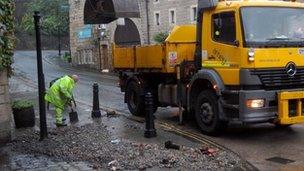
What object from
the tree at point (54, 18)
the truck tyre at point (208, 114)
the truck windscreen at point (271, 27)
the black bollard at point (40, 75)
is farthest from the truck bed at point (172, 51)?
the tree at point (54, 18)

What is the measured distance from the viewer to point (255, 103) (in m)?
10.8

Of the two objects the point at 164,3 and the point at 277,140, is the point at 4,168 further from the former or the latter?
the point at 164,3

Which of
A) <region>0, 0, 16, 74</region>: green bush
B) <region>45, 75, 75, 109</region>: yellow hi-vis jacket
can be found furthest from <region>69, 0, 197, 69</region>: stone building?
<region>0, 0, 16, 74</region>: green bush

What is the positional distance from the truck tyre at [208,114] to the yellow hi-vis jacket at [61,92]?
355 cm

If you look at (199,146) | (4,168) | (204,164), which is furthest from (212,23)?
(4,168)

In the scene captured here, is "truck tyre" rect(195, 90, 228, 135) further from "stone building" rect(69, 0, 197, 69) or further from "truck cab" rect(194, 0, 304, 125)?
"stone building" rect(69, 0, 197, 69)

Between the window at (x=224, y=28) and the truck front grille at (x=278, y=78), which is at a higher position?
the window at (x=224, y=28)

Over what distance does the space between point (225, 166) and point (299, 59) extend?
3.31 meters

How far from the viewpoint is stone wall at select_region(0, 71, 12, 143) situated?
10836 millimetres

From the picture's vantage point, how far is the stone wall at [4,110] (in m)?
10.8

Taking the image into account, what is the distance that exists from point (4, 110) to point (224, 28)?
481 cm

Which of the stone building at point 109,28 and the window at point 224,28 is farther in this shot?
the stone building at point 109,28

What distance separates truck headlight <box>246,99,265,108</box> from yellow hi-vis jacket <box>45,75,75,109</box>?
5158 mm

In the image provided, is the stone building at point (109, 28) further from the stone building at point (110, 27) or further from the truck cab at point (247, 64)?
the truck cab at point (247, 64)
